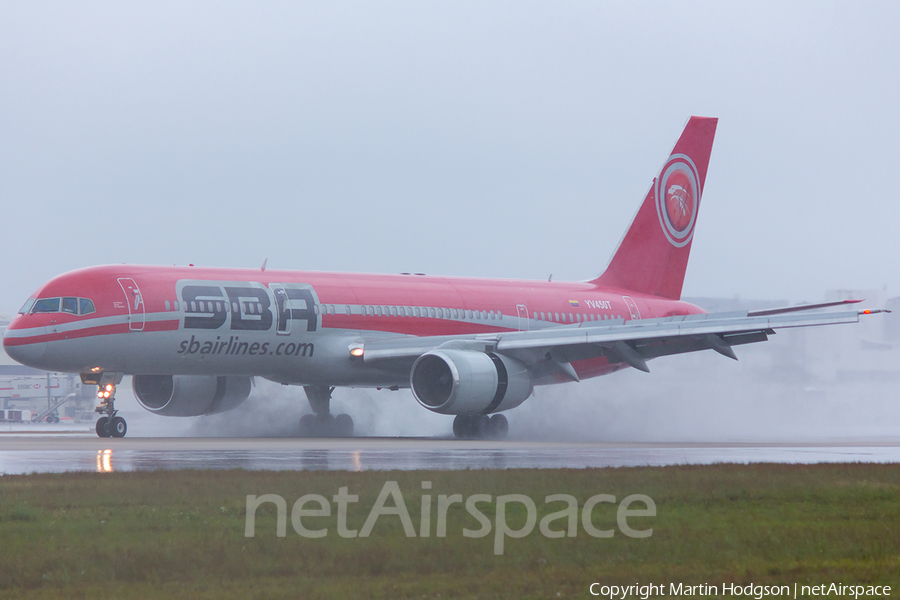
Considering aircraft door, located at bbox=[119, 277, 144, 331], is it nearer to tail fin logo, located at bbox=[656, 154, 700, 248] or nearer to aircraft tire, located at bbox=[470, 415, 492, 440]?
aircraft tire, located at bbox=[470, 415, 492, 440]

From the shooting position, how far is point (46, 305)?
25500 mm

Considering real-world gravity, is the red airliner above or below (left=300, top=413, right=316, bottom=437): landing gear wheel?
above

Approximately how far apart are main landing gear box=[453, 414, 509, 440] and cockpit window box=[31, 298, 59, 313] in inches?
394

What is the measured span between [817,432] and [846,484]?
2325 centimetres

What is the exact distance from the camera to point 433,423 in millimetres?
37938

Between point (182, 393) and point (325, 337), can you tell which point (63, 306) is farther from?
point (325, 337)

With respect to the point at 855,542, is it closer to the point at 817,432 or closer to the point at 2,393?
the point at 817,432

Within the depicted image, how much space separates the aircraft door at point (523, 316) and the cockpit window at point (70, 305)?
43.3 ft

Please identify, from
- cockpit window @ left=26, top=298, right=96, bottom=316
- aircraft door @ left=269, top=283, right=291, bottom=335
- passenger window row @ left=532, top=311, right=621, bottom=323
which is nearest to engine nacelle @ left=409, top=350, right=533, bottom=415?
aircraft door @ left=269, top=283, right=291, bottom=335

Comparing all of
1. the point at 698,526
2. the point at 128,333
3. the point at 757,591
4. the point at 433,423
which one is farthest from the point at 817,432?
the point at 757,591

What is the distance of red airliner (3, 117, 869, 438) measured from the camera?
2580 centimetres

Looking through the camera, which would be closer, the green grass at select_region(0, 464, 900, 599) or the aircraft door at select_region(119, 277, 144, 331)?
the green grass at select_region(0, 464, 900, 599)

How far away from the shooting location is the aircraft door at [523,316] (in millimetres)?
33844

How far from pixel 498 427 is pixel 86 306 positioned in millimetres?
10683
